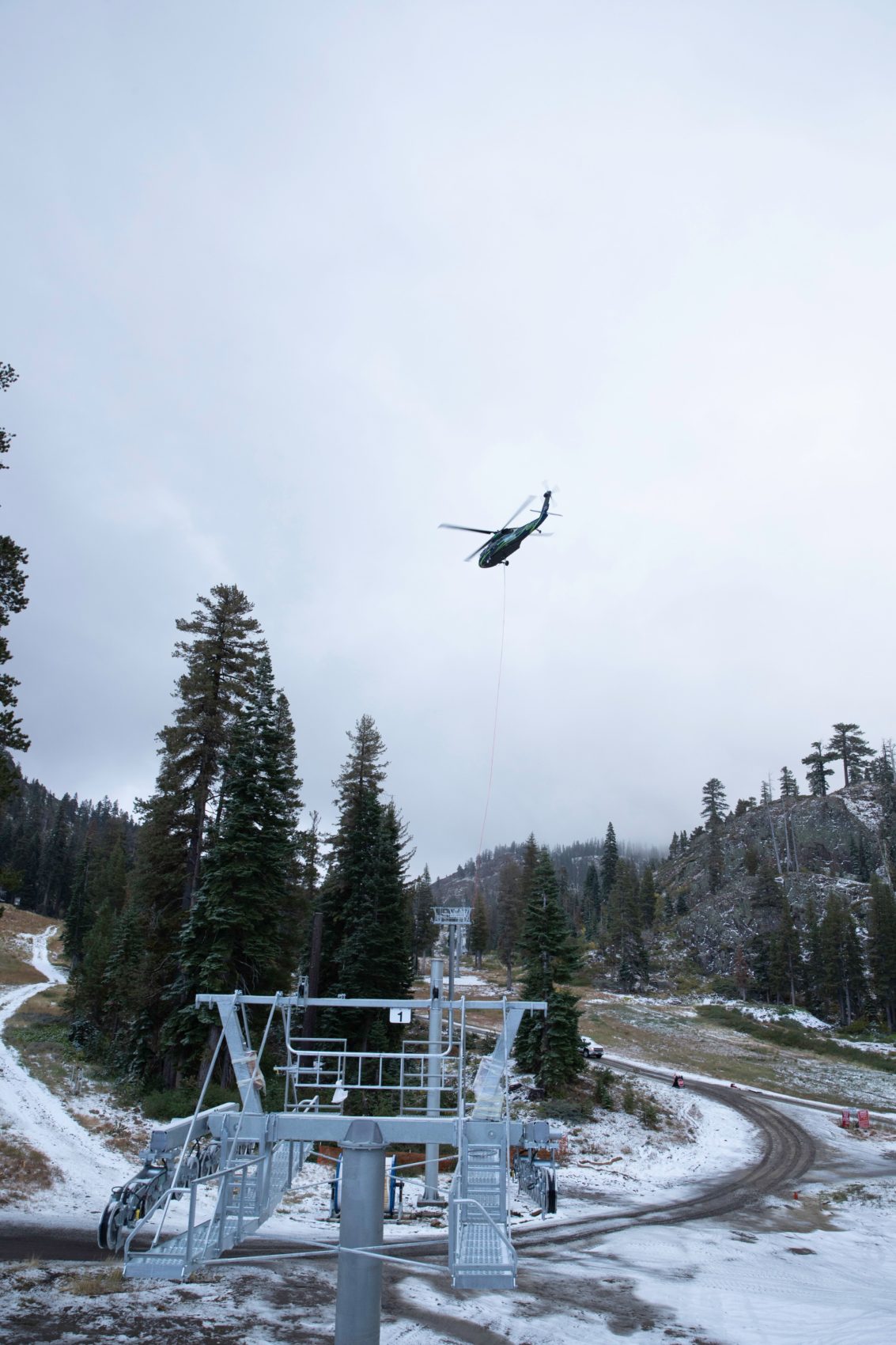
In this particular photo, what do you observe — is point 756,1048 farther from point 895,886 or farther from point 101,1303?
point 895,886

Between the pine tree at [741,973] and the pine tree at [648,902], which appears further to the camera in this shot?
the pine tree at [648,902]

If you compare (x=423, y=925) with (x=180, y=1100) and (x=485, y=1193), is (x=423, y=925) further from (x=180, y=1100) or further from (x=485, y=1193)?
(x=485, y=1193)

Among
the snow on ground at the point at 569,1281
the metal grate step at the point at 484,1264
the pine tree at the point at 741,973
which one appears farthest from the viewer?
the pine tree at the point at 741,973

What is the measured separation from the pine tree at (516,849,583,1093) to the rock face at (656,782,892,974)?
246ft

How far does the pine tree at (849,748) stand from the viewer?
502ft

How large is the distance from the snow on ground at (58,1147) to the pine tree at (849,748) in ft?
501

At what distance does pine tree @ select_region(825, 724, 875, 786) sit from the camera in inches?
6024

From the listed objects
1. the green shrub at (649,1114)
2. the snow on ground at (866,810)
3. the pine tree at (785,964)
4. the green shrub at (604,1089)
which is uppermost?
the snow on ground at (866,810)

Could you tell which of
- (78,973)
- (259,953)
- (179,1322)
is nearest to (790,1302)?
(179,1322)

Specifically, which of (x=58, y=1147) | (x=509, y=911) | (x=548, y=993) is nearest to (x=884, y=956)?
(x=509, y=911)

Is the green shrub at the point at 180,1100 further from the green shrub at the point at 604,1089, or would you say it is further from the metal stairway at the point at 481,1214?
the metal stairway at the point at 481,1214

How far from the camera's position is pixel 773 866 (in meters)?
130

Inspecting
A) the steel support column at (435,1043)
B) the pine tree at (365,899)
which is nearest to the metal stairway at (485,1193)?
the steel support column at (435,1043)

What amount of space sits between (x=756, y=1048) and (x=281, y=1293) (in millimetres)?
55458
